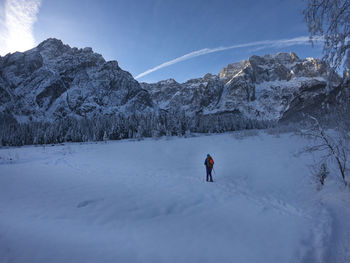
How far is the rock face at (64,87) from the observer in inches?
5030

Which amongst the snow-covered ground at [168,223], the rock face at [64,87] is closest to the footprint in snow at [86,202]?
the snow-covered ground at [168,223]

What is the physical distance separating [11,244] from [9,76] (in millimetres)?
230599

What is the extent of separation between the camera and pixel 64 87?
149750mm

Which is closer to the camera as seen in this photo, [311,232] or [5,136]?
[311,232]

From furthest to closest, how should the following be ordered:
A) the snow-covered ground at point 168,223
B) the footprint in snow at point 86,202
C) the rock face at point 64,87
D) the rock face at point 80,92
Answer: the rock face at point 80,92
the rock face at point 64,87
the footprint in snow at point 86,202
the snow-covered ground at point 168,223

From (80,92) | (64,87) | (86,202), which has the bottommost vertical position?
(86,202)

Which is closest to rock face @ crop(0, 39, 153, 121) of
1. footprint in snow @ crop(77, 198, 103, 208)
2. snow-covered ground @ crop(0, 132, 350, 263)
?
snow-covered ground @ crop(0, 132, 350, 263)

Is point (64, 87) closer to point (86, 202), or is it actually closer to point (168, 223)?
point (86, 202)

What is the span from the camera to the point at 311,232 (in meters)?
4.15

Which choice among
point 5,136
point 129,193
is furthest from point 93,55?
point 129,193

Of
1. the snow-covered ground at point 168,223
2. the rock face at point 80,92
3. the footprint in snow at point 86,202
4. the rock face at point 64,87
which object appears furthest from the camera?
the rock face at point 80,92

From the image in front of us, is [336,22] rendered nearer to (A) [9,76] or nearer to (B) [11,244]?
(B) [11,244]

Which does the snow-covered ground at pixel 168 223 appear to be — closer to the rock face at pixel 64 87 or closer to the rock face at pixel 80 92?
the rock face at pixel 80 92

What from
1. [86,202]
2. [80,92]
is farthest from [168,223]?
[80,92]
